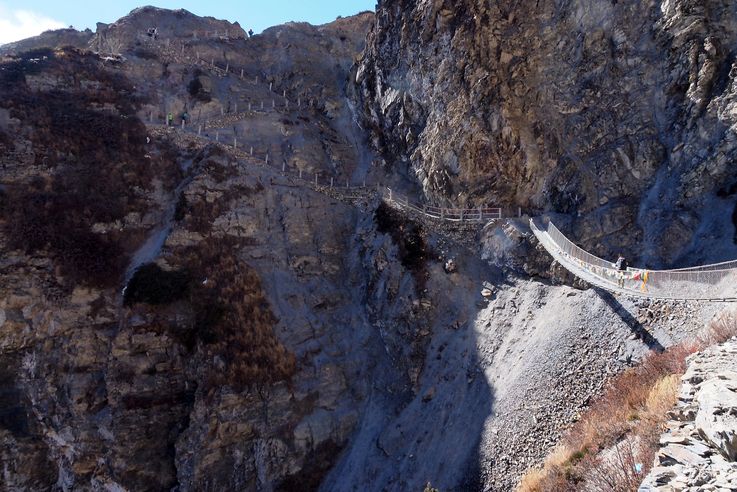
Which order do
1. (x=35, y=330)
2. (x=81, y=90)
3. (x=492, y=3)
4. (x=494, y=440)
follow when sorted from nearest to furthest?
(x=494, y=440), (x=35, y=330), (x=492, y=3), (x=81, y=90)

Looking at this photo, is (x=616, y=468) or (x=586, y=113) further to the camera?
(x=586, y=113)

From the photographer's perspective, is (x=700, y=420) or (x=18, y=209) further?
(x=18, y=209)

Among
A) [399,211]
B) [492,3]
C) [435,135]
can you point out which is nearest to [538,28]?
[492,3]

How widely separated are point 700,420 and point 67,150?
125ft

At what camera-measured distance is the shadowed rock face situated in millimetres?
21703

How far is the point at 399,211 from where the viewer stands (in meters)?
31.1

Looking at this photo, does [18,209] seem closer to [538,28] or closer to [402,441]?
[402,441]

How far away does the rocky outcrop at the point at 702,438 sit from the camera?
309 inches

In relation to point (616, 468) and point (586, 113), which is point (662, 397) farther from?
point (586, 113)

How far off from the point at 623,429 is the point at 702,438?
11.2ft

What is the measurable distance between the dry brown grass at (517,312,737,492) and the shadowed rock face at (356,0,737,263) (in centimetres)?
754

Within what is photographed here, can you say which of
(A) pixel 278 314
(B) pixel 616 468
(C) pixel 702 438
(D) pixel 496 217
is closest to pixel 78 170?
(A) pixel 278 314

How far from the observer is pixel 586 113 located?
2667 centimetres

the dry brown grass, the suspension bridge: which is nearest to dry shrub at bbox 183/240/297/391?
the suspension bridge
